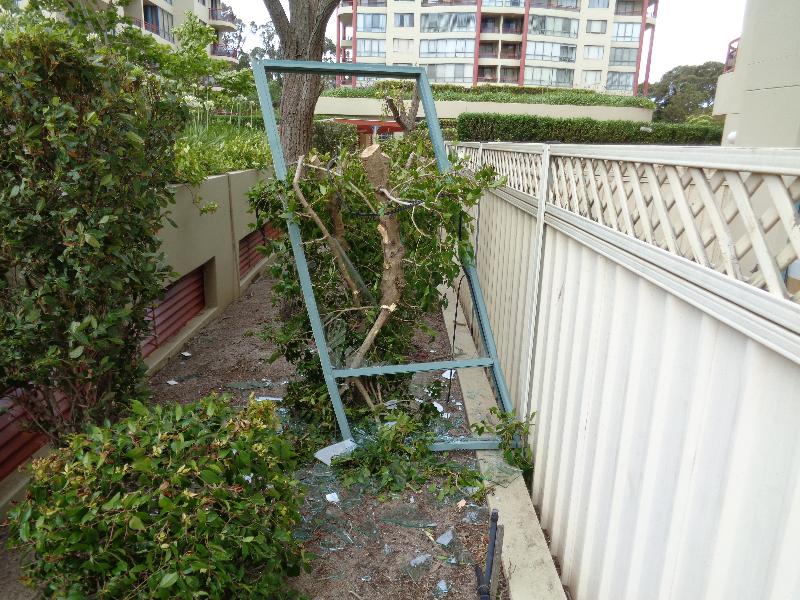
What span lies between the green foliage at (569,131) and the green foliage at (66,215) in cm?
2164

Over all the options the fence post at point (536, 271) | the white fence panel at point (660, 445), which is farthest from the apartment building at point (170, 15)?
the white fence panel at point (660, 445)

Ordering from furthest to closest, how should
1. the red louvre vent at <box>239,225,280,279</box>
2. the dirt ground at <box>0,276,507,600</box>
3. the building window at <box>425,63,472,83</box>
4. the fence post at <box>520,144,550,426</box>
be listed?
the building window at <box>425,63,472,83</box> → the red louvre vent at <box>239,225,280,279</box> → the fence post at <box>520,144,550,426</box> → the dirt ground at <box>0,276,507,600</box>

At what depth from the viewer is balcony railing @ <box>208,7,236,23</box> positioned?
4759 cm

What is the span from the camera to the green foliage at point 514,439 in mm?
3295

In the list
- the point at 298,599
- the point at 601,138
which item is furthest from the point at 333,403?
the point at 601,138

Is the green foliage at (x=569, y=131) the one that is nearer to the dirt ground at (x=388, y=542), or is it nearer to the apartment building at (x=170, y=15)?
the apartment building at (x=170, y=15)

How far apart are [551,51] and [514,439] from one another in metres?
56.9

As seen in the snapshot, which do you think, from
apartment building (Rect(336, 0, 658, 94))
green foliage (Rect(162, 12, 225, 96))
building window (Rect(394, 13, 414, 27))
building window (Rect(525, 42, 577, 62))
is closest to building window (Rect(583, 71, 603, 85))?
apartment building (Rect(336, 0, 658, 94))

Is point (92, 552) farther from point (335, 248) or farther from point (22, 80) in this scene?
point (335, 248)

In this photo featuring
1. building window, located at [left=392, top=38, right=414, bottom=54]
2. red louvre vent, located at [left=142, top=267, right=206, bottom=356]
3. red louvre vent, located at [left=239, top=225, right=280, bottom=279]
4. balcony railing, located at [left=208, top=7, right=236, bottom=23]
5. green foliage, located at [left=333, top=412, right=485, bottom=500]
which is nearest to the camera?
green foliage, located at [left=333, top=412, right=485, bottom=500]

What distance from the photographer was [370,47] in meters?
53.9

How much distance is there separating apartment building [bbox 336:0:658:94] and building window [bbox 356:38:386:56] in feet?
0.28

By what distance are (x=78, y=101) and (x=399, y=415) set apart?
2337 millimetres

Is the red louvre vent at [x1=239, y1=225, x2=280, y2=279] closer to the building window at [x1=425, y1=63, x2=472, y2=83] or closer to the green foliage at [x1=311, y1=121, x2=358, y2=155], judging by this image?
the green foliage at [x1=311, y1=121, x2=358, y2=155]
